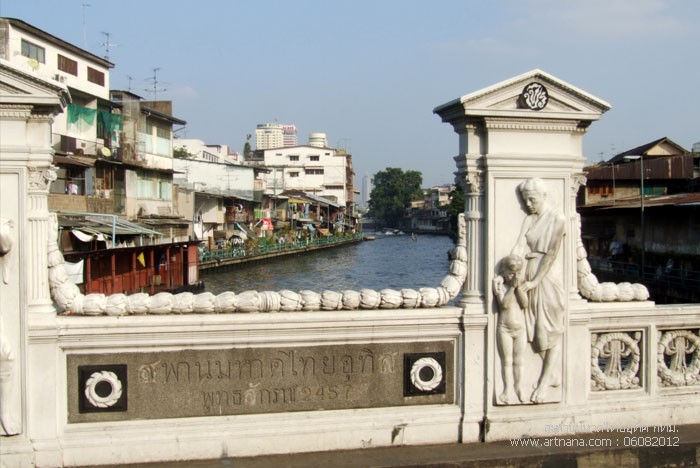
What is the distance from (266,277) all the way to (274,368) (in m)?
41.0

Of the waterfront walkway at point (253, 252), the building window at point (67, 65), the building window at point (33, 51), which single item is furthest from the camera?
the waterfront walkway at point (253, 252)

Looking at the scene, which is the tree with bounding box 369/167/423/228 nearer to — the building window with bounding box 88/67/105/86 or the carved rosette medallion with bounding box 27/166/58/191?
the building window with bounding box 88/67/105/86

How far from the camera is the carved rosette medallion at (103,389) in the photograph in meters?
4.79

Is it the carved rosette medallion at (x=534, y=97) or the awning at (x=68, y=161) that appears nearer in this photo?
the carved rosette medallion at (x=534, y=97)

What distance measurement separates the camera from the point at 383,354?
17.0 feet

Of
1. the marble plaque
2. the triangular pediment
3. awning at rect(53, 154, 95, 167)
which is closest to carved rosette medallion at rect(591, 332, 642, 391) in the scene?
the marble plaque

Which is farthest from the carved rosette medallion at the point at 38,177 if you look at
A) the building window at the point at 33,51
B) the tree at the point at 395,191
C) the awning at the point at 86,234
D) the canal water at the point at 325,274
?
the tree at the point at 395,191

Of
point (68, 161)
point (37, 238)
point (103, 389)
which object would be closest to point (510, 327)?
point (103, 389)

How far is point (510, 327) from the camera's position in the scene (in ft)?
17.1

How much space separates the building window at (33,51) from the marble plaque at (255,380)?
97.0 feet

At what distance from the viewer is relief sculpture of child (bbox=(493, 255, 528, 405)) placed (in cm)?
518

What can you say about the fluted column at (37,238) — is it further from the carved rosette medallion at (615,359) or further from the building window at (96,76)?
the building window at (96,76)

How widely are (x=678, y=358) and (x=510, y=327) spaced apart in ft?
4.86

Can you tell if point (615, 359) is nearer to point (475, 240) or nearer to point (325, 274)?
point (475, 240)
